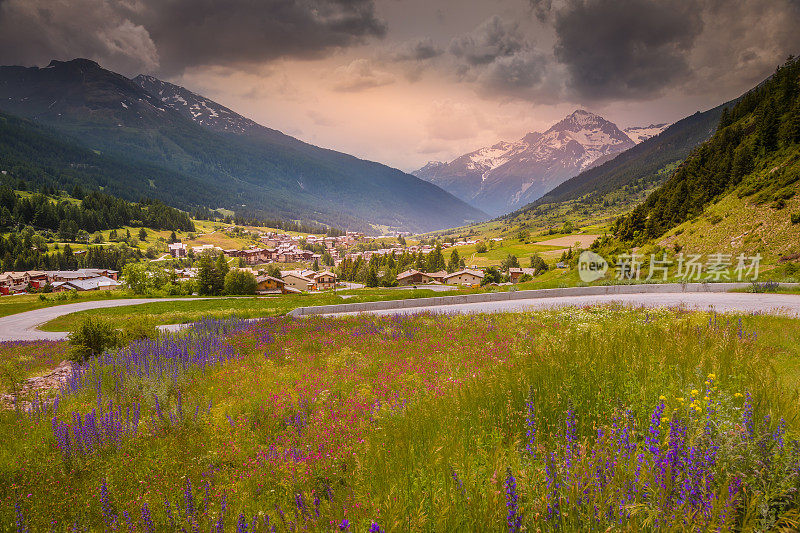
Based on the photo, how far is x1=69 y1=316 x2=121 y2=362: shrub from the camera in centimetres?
1234

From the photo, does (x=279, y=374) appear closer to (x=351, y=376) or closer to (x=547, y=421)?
(x=351, y=376)

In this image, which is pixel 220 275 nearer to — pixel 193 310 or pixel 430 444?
pixel 193 310

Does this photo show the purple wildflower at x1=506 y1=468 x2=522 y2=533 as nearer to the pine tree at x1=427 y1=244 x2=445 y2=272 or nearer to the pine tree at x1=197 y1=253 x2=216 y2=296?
the pine tree at x1=197 y1=253 x2=216 y2=296

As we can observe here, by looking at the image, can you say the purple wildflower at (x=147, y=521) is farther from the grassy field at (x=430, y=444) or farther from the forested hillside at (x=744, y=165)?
the forested hillside at (x=744, y=165)

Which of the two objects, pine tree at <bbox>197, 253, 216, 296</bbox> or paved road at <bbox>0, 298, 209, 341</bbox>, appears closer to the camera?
paved road at <bbox>0, 298, 209, 341</bbox>

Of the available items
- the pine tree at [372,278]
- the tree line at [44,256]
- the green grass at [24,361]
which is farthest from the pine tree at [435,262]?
the green grass at [24,361]

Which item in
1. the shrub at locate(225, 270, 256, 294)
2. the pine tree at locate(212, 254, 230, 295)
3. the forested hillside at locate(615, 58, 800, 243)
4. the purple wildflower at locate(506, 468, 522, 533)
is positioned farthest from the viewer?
the shrub at locate(225, 270, 256, 294)

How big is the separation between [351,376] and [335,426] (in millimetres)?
2994

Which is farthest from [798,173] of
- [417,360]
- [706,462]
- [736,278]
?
[706,462]

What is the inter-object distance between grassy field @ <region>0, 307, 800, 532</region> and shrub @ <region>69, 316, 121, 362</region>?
356 cm

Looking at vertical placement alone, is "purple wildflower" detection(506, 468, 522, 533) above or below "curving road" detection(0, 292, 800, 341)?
above

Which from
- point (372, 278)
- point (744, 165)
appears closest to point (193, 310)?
point (744, 165)

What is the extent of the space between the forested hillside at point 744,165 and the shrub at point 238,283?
68.3 m

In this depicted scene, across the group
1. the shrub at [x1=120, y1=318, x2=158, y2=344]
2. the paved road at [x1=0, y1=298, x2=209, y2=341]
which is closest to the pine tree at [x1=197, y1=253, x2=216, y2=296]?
the paved road at [x1=0, y1=298, x2=209, y2=341]
